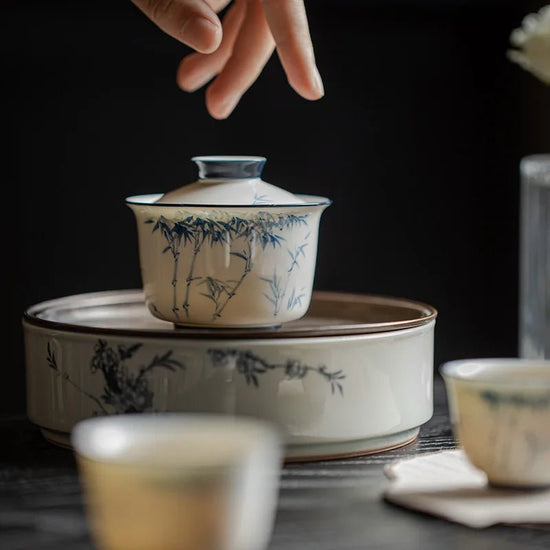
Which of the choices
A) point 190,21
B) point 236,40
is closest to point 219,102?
point 236,40

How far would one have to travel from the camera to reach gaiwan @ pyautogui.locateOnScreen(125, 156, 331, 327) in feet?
2.56

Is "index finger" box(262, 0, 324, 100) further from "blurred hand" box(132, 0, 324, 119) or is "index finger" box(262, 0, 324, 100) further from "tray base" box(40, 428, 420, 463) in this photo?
"tray base" box(40, 428, 420, 463)

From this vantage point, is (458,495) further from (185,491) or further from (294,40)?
(294,40)

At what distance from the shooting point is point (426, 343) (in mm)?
826

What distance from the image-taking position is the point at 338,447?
772 millimetres

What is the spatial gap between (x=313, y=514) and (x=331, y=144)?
3.21 feet

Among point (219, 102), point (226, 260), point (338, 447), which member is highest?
point (219, 102)

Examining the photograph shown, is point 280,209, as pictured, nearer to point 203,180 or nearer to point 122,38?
point 203,180

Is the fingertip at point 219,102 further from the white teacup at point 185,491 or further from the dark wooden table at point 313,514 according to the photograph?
the white teacup at point 185,491

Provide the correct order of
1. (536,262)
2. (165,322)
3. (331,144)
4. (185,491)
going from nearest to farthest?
1. (185,491)
2. (165,322)
3. (536,262)
4. (331,144)

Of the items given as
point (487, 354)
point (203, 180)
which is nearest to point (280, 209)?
point (203, 180)

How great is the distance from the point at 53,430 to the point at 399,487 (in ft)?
0.90

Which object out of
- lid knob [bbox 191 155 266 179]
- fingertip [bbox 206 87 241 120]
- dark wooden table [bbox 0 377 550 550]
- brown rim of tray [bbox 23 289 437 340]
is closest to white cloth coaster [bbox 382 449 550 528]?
dark wooden table [bbox 0 377 550 550]

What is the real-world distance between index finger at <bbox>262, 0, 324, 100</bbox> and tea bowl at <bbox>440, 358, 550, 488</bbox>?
0.29 meters
